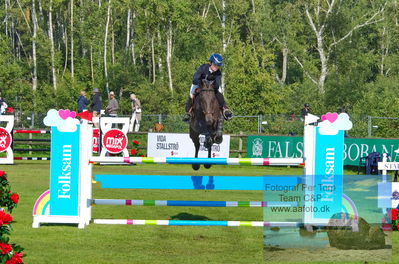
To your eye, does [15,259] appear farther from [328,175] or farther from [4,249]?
[328,175]

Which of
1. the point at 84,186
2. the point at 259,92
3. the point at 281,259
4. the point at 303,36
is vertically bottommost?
the point at 281,259

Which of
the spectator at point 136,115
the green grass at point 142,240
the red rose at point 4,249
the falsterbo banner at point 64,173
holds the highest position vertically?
the spectator at point 136,115

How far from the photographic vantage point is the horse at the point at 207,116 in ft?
43.4

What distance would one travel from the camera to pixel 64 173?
10664 mm

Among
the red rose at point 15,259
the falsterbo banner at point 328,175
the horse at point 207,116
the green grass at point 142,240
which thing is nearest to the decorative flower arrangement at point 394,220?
the green grass at point 142,240

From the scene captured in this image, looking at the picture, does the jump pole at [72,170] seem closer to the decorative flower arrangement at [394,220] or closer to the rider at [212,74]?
the decorative flower arrangement at [394,220]

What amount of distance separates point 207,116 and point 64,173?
3.26m

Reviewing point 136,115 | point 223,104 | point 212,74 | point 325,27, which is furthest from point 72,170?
point 325,27

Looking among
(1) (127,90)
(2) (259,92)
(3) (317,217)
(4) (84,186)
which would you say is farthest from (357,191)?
(1) (127,90)

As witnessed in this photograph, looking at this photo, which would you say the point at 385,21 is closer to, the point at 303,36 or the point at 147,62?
the point at 303,36

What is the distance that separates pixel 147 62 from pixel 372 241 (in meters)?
54.6

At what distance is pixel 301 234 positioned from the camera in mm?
10109

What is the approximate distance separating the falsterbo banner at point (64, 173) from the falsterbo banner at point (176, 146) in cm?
1667

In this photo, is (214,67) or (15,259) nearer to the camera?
(15,259)
